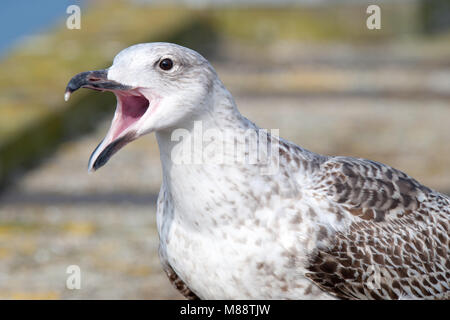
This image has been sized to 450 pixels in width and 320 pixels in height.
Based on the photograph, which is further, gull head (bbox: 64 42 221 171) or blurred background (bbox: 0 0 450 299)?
blurred background (bbox: 0 0 450 299)

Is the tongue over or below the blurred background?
over

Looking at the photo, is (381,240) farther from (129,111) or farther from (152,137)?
(152,137)

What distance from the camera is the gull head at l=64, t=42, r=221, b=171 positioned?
10.2 feet

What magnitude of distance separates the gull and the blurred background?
106 centimetres

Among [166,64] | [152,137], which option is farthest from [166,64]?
[152,137]

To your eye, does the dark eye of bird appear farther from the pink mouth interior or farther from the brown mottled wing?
the brown mottled wing

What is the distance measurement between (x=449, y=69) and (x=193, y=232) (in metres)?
6.38

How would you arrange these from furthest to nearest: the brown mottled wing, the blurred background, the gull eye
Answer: the blurred background
the brown mottled wing
the gull eye

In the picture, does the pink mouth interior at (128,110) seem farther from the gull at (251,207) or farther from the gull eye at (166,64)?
the gull eye at (166,64)

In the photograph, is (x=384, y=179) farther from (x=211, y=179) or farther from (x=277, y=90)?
(x=277, y=90)

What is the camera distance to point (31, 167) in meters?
6.21

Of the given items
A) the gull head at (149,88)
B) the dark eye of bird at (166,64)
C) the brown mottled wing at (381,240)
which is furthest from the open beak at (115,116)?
the brown mottled wing at (381,240)

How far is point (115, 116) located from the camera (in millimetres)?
3160

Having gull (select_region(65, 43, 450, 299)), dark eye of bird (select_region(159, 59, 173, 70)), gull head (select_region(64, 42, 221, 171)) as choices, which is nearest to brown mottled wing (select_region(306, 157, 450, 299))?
gull (select_region(65, 43, 450, 299))
